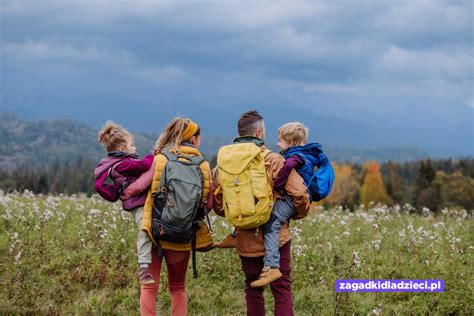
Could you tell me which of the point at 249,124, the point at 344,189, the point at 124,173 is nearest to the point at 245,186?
the point at 249,124

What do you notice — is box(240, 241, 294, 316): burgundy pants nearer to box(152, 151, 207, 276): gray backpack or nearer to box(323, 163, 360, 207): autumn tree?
box(152, 151, 207, 276): gray backpack

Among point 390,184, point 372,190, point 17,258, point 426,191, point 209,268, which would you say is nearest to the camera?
point 17,258

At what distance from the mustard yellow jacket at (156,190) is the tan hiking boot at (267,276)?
792 mm

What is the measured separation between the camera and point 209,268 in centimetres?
975

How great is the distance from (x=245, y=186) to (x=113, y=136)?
1.79m

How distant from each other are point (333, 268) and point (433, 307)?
1860mm

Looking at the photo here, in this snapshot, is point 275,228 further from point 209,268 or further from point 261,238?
point 209,268

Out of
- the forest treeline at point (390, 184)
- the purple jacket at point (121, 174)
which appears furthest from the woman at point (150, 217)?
the forest treeline at point (390, 184)

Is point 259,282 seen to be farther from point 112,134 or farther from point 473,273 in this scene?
point 473,273

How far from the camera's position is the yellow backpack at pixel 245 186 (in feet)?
21.3

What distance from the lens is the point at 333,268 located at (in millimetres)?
9852

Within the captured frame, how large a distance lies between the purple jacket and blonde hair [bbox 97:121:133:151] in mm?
117

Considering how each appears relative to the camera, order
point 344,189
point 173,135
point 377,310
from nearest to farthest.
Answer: point 173,135 < point 377,310 < point 344,189


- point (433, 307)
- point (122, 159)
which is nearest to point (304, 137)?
point (122, 159)
